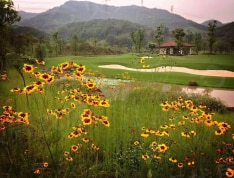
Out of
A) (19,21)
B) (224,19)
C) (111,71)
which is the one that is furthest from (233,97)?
(19,21)

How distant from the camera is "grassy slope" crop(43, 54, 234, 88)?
15.5 feet

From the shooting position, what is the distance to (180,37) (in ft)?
19.9

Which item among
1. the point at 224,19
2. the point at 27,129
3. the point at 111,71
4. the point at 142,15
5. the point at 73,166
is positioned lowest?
the point at 73,166

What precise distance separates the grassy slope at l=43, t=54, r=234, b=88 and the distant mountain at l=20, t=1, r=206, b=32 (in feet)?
2.54

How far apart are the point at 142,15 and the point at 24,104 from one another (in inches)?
164

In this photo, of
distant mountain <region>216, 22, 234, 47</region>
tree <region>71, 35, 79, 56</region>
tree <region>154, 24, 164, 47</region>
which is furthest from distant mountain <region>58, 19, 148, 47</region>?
distant mountain <region>216, 22, 234, 47</region>

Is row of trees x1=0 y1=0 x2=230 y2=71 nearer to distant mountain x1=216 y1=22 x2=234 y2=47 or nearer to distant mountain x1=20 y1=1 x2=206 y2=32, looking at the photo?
distant mountain x1=216 y1=22 x2=234 y2=47

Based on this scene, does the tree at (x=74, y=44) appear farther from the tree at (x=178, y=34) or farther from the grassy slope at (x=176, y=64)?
the tree at (x=178, y=34)

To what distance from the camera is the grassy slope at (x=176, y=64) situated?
15.5 feet

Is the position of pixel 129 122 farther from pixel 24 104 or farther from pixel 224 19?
pixel 224 19

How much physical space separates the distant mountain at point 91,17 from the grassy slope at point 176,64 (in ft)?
2.54

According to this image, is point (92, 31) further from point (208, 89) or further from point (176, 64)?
point (208, 89)

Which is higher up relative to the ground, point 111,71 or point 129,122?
point 111,71

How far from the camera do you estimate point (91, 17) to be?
729 centimetres
